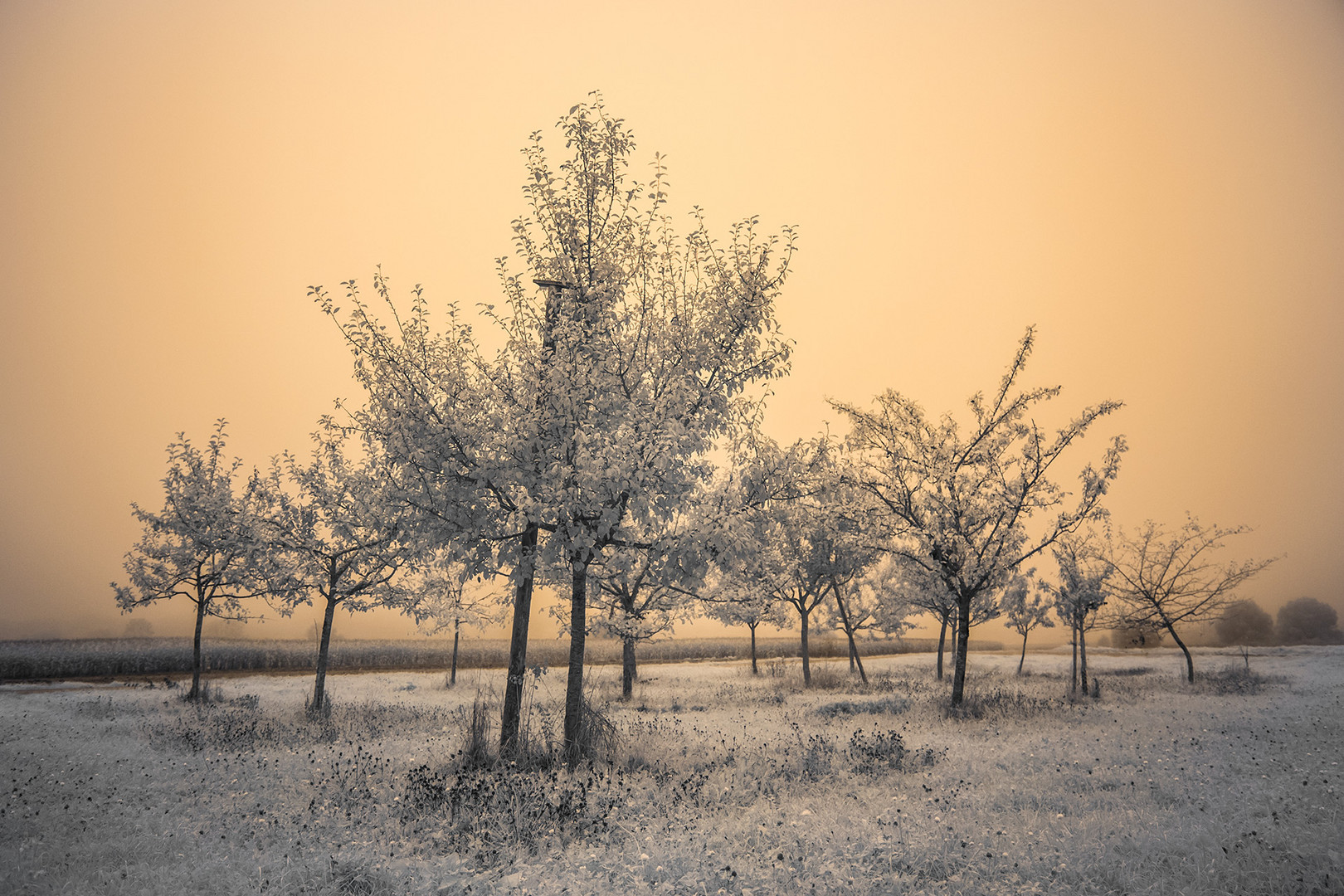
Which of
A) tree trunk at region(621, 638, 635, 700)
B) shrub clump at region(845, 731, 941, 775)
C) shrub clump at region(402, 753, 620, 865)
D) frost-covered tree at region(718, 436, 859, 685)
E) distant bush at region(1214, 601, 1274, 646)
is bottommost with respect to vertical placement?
distant bush at region(1214, 601, 1274, 646)

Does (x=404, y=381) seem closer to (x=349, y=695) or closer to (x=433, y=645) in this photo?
(x=349, y=695)

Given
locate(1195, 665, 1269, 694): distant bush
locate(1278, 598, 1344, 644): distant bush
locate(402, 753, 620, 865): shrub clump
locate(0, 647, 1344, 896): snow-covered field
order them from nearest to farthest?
1. locate(0, 647, 1344, 896): snow-covered field
2. locate(402, 753, 620, 865): shrub clump
3. locate(1195, 665, 1269, 694): distant bush
4. locate(1278, 598, 1344, 644): distant bush

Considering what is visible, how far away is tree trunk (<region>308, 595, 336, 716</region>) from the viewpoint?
58.2ft

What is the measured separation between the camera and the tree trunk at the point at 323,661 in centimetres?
1773

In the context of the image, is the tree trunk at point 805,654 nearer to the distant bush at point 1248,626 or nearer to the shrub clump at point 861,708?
the shrub clump at point 861,708

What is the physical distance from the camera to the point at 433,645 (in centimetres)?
5375

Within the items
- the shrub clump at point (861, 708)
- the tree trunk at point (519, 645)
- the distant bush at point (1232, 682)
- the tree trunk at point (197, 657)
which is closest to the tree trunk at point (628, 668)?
the shrub clump at point (861, 708)

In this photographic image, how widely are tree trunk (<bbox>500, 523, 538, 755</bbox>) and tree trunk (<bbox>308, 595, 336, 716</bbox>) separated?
338 inches

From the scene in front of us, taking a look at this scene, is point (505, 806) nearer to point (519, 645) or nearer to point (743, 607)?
point (519, 645)

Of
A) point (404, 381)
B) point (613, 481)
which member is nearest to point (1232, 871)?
point (613, 481)

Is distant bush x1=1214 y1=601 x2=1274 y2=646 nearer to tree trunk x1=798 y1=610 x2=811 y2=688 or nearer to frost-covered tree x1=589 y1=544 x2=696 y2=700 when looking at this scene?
tree trunk x1=798 y1=610 x2=811 y2=688

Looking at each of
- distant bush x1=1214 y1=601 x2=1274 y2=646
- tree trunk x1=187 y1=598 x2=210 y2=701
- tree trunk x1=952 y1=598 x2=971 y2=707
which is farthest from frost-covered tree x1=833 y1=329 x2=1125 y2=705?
distant bush x1=1214 y1=601 x2=1274 y2=646

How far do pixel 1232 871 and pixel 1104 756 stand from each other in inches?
254

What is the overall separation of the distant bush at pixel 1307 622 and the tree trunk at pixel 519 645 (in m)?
99.4
